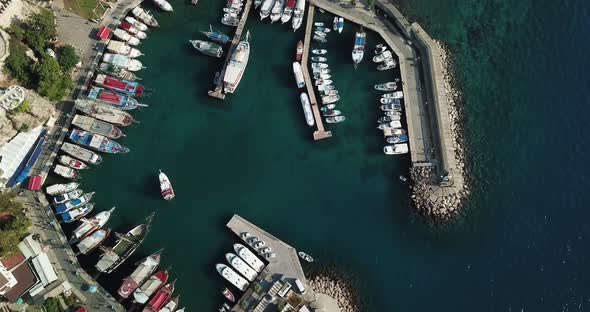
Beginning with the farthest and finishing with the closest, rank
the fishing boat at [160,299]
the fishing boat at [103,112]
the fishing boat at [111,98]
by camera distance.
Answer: the fishing boat at [111,98] < the fishing boat at [103,112] < the fishing boat at [160,299]

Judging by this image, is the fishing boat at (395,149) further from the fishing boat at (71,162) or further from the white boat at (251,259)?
the fishing boat at (71,162)

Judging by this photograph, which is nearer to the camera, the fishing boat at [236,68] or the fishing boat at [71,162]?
the fishing boat at [71,162]

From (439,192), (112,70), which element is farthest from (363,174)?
(112,70)

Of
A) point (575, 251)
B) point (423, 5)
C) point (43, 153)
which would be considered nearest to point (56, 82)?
point (43, 153)

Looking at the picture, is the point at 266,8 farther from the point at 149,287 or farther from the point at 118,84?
the point at 149,287

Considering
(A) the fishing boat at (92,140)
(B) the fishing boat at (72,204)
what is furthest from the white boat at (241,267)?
(A) the fishing boat at (92,140)

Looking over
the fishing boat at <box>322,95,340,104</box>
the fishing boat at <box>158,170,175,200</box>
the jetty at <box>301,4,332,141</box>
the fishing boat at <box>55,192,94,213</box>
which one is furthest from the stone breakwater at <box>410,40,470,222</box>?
the fishing boat at <box>55,192,94,213</box>

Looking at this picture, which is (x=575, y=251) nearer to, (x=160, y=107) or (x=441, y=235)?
(x=441, y=235)

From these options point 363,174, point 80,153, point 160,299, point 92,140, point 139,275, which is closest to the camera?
point 160,299
